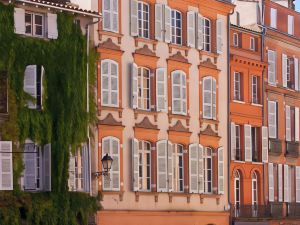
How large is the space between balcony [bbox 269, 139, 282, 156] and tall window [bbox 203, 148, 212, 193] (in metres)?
6.25

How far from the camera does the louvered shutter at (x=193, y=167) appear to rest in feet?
145

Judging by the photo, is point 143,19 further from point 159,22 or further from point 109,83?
point 109,83

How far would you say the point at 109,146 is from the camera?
130 feet

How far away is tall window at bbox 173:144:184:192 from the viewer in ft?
143

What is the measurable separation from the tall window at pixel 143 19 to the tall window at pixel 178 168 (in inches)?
205

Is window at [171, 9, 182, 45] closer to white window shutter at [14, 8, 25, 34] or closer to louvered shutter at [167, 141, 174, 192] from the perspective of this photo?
louvered shutter at [167, 141, 174, 192]

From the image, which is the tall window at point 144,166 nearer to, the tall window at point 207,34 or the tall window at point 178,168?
the tall window at point 178,168

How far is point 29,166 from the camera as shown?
118ft

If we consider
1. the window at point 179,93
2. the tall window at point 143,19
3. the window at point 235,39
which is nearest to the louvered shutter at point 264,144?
the window at point 235,39

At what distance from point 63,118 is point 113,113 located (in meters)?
3.51

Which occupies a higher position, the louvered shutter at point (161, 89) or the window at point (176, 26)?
the window at point (176, 26)

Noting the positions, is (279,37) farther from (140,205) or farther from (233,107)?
(140,205)

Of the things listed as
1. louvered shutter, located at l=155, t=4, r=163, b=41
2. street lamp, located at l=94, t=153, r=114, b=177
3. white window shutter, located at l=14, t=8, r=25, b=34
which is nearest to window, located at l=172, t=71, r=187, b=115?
louvered shutter, located at l=155, t=4, r=163, b=41

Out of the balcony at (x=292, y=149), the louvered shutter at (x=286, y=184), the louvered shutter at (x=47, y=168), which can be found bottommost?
the louvered shutter at (x=286, y=184)
